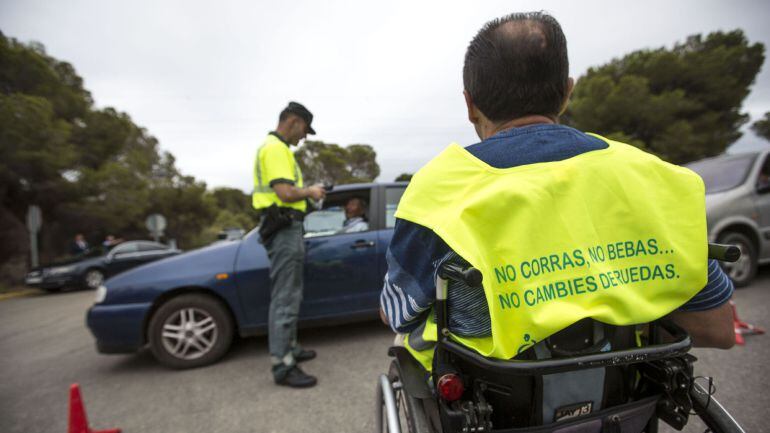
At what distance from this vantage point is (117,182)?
574 inches

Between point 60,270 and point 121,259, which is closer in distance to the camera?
point 60,270

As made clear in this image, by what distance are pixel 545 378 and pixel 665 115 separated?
70.8 ft

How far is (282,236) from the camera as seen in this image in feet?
8.79

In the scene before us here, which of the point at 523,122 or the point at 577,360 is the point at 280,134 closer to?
the point at 523,122

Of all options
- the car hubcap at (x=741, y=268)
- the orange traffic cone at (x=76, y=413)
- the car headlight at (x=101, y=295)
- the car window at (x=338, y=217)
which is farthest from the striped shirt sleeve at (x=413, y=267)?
the car hubcap at (x=741, y=268)

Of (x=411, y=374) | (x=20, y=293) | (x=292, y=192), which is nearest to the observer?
(x=411, y=374)

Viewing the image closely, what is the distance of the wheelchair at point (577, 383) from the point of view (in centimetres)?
81

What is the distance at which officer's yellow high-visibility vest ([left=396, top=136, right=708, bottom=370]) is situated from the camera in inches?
30.3

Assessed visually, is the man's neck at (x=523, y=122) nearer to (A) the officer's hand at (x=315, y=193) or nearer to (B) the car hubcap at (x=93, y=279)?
(A) the officer's hand at (x=315, y=193)

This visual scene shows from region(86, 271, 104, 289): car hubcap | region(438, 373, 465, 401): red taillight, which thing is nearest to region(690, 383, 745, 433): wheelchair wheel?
region(438, 373, 465, 401): red taillight

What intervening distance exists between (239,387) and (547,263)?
2.69 metres

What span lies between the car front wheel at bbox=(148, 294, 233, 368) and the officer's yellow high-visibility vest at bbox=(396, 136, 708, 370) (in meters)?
2.86

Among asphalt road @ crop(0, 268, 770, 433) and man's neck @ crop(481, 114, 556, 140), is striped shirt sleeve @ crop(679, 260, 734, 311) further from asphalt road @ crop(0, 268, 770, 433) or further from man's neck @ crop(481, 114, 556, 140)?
asphalt road @ crop(0, 268, 770, 433)

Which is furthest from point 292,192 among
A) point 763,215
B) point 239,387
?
point 763,215
